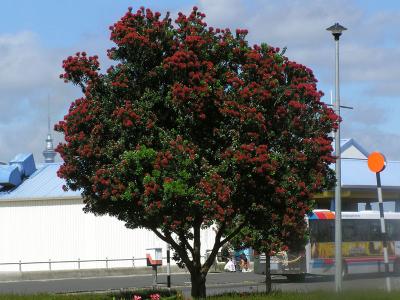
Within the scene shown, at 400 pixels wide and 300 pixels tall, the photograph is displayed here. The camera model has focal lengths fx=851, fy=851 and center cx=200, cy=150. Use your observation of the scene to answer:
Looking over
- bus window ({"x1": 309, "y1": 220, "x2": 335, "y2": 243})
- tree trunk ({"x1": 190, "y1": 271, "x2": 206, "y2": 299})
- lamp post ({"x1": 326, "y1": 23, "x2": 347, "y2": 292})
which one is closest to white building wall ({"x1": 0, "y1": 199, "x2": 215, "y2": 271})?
bus window ({"x1": 309, "y1": 220, "x2": 335, "y2": 243})

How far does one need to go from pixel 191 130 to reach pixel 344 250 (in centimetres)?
2392

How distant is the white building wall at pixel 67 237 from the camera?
48656 millimetres

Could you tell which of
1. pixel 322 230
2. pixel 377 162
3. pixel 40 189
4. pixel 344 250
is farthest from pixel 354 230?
pixel 40 189

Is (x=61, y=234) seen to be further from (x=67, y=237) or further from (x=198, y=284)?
(x=198, y=284)

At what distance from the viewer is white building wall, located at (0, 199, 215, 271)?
48.7 m

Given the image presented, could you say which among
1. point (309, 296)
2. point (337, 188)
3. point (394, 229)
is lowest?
point (309, 296)

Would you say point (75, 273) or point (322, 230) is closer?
point (322, 230)

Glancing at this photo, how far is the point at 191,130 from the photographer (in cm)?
1658

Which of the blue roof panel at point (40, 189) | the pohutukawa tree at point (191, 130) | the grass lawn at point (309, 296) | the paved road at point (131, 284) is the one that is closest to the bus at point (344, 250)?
the paved road at point (131, 284)

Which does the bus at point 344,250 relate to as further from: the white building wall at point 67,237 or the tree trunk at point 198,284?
the tree trunk at point 198,284

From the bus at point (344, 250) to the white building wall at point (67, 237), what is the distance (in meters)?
10.9

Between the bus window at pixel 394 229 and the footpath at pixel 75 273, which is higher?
the bus window at pixel 394 229

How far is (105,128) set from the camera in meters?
16.6

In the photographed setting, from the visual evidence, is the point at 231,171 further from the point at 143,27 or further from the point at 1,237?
the point at 1,237
